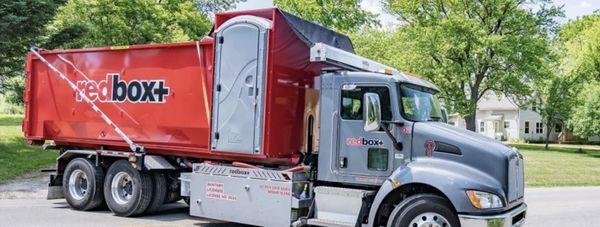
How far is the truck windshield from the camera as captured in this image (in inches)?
319

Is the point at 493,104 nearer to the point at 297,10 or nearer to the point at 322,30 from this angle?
the point at 297,10

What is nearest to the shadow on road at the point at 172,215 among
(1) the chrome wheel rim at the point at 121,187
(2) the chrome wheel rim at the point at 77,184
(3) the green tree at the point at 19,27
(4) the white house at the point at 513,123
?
(1) the chrome wheel rim at the point at 121,187

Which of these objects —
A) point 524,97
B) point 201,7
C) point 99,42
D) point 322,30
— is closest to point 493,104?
point 524,97

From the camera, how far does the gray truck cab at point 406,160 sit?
732 cm

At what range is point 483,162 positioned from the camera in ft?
24.5

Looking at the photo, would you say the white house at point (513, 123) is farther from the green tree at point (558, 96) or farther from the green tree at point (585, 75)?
the green tree at point (558, 96)

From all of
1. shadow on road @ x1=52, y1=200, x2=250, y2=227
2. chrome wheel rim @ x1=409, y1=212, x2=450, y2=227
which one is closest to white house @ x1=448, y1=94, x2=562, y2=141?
shadow on road @ x1=52, y1=200, x2=250, y2=227

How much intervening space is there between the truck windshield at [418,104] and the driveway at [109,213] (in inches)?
150

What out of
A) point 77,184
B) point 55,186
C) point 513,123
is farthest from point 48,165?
point 513,123

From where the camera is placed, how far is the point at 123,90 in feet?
35.0

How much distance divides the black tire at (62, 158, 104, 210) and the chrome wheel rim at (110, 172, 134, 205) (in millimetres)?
360

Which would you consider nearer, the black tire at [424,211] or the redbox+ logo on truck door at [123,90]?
the black tire at [424,211]

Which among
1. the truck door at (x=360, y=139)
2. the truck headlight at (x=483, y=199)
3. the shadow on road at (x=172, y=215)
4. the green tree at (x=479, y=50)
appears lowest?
the shadow on road at (x=172, y=215)

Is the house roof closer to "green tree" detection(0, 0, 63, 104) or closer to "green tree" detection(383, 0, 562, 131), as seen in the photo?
"green tree" detection(383, 0, 562, 131)
